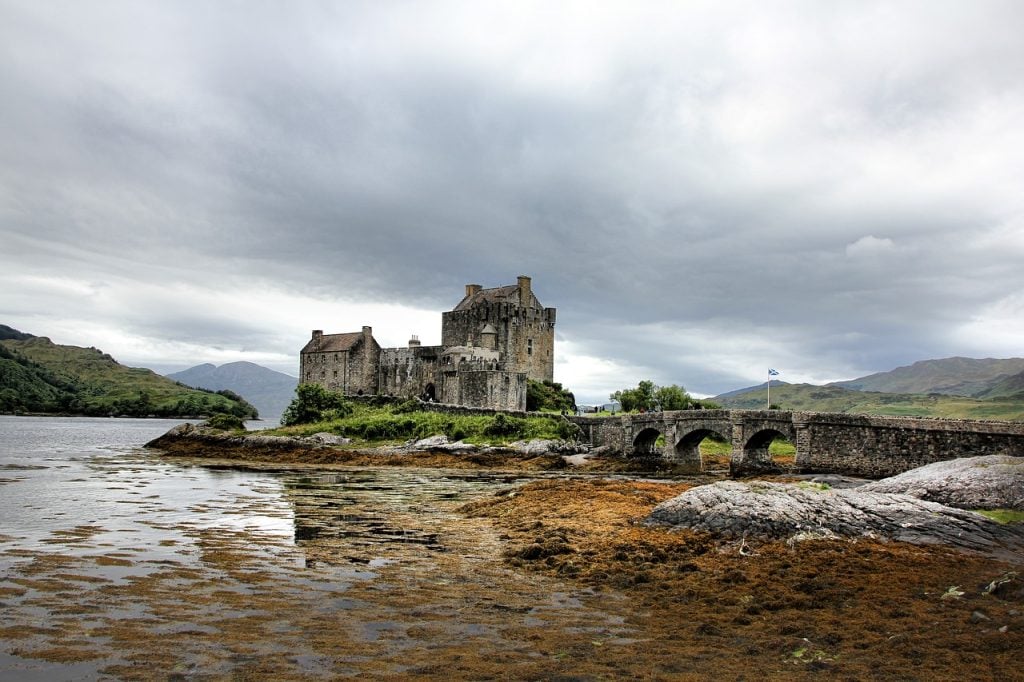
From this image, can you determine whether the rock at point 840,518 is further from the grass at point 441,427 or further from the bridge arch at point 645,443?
the grass at point 441,427

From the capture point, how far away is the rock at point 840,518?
15625 mm

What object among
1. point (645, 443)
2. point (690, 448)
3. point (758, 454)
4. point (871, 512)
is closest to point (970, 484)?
point (871, 512)

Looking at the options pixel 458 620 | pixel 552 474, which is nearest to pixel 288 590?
pixel 458 620

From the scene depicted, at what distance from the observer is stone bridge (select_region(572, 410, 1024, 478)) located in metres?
29.9

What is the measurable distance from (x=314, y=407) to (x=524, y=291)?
25274mm

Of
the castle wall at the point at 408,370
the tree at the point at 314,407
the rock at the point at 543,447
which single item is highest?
the castle wall at the point at 408,370

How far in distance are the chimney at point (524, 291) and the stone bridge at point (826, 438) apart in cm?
2783

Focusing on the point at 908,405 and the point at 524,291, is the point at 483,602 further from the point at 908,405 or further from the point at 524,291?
the point at 908,405

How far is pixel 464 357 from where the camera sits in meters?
70.2

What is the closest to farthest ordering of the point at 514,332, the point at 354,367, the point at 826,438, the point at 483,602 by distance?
the point at 483,602 → the point at 826,438 → the point at 514,332 → the point at 354,367

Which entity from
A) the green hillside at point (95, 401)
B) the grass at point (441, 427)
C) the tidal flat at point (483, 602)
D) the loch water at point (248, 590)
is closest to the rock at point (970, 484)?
the tidal flat at point (483, 602)

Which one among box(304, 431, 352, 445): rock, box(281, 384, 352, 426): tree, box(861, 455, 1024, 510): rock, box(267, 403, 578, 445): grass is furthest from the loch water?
box(281, 384, 352, 426): tree

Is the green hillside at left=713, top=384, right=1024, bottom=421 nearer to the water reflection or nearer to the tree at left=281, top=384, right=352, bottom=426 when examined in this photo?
the tree at left=281, top=384, right=352, bottom=426

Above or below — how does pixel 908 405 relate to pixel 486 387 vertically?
below
